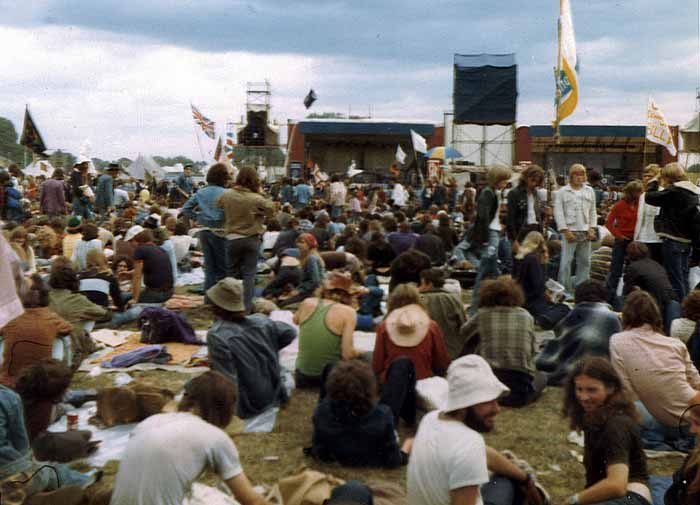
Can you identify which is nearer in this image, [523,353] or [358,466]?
[358,466]

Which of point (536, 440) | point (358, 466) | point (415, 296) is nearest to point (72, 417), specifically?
point (358, 466)

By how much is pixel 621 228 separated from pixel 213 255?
482 cm

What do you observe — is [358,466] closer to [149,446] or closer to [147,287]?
[149,446]

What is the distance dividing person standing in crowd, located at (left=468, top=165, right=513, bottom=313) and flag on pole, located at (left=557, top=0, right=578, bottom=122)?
3.06m

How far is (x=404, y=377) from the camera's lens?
5180mm

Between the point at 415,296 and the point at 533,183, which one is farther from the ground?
the point at 533,183

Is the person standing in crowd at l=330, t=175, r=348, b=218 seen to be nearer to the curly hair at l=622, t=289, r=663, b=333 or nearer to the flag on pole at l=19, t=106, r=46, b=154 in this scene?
the flag on pole at l=19, t=106, r=46, b=154

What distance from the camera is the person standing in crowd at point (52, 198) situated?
15484 millimetres

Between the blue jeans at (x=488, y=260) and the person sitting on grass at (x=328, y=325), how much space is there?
287cm

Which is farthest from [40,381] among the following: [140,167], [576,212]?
[140,167]

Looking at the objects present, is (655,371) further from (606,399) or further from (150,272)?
(150,272)

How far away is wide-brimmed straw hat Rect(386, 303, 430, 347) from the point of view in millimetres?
5379

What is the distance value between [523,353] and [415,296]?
0.92 meters

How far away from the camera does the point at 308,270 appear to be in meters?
9.48
